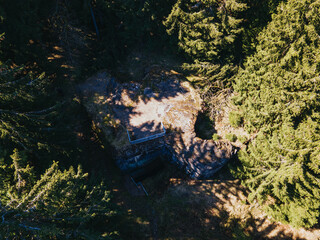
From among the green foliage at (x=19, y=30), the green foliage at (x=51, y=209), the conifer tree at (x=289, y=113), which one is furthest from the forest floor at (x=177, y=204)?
the green foliage at (x=51, y=209)

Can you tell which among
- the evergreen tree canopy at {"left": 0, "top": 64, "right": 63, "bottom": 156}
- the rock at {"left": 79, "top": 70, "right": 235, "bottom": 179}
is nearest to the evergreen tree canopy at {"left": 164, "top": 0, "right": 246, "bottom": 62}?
the rock at {"left": 79, "top": 70, "right": 235, "bottom": 179}

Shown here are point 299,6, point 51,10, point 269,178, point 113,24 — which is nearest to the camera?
point 299,6

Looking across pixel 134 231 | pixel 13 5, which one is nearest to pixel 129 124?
pixel 134 231

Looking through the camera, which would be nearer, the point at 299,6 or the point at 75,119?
the point at 299,6

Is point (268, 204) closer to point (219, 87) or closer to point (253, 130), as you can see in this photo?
point (253, 130)

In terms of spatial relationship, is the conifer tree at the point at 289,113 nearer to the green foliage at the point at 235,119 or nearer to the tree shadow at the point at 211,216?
the green foliage at the point at 235,119

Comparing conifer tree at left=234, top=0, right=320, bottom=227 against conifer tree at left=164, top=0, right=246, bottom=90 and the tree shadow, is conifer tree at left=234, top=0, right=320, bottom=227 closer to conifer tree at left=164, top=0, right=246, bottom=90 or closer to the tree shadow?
conifer tree at left=164, top=0, right=246, bottom=90

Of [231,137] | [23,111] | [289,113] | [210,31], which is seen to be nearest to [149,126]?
[231,137]
